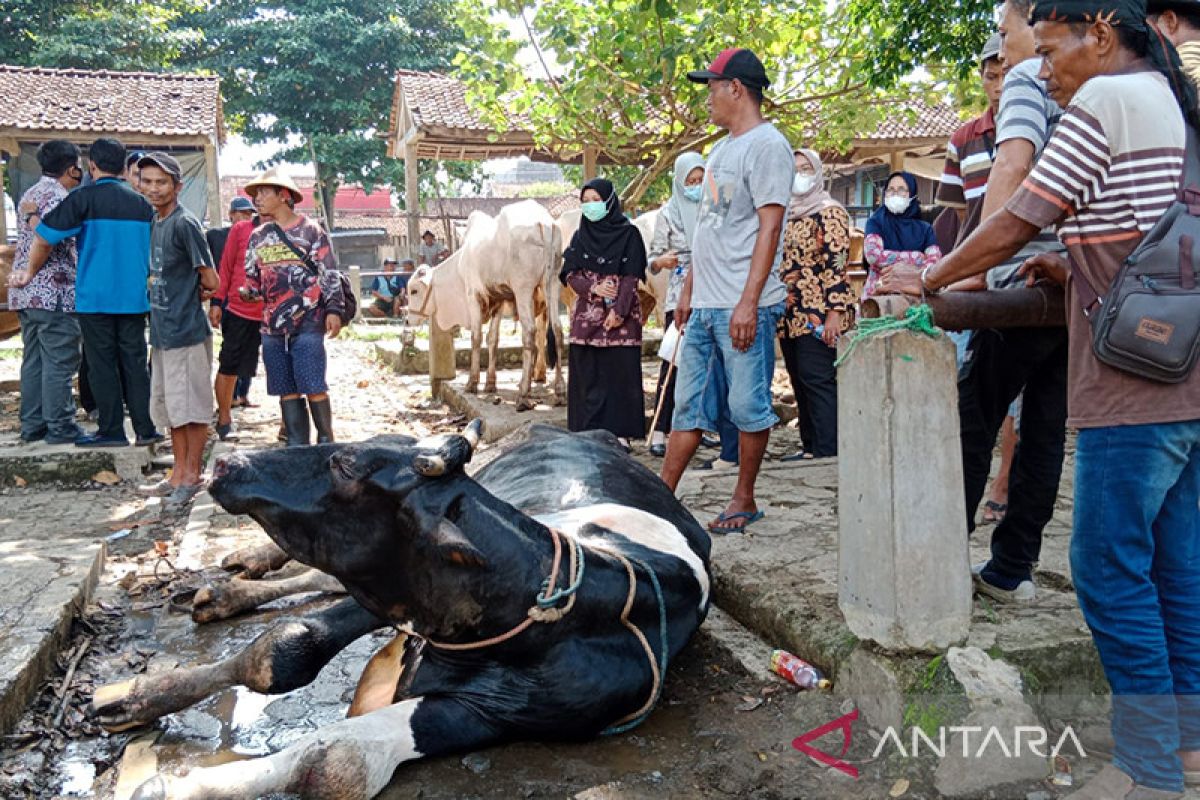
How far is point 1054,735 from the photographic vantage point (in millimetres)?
2867

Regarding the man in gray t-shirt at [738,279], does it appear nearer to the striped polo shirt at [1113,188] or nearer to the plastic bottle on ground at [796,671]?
the plastic bottle on ground at [796,671]

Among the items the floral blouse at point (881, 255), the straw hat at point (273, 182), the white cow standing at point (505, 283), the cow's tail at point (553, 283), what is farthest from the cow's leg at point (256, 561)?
the cow's tail at point (553, 283)

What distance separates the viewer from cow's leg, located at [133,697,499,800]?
95.2 inches

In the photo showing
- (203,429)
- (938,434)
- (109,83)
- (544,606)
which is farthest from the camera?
(109,83)

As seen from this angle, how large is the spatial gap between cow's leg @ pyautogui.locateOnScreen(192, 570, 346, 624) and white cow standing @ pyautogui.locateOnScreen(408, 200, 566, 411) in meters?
4.74

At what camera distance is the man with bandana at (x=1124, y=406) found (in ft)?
7.39

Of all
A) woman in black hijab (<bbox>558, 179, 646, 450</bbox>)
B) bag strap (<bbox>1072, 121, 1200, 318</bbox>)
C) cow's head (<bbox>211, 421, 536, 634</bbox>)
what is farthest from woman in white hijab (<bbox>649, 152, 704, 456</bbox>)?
bag strap (<bbox>1072, 121, 1200, 318</bbox>)

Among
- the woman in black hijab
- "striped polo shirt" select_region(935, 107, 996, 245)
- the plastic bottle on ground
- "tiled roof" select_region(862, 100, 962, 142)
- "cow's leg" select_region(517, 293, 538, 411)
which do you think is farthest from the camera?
"tiled roof" select_region(862, 100, 962, 142)

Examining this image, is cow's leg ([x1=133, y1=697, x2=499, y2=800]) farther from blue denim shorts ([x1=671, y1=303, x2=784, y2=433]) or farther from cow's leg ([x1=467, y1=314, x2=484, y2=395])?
cow's leg ([x1=467, y1=314, x2=484, y2=395])

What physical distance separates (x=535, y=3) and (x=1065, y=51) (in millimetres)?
7938

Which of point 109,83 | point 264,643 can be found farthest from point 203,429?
point 109,83

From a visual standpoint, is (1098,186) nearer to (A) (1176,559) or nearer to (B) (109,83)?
(A) (1176,559)

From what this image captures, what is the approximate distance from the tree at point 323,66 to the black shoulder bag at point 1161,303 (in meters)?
31.8

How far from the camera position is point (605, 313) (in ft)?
23.3
